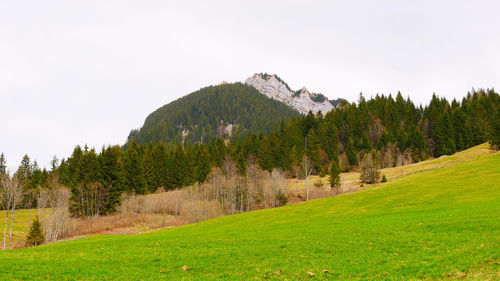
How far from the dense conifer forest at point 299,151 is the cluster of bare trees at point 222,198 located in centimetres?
1098

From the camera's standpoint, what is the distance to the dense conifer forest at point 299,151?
95625 millimetres

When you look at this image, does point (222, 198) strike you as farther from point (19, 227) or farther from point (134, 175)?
point (19, 227)

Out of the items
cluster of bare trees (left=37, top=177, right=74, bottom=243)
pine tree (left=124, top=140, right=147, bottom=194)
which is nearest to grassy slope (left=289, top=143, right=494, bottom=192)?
pine tree (left=124, top=140, right=147, bottom=194)

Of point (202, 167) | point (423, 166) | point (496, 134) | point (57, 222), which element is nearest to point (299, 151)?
point (202, 167)

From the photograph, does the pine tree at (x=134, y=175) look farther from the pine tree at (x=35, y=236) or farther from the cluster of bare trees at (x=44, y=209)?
the pine tree at (x=35, y=236)

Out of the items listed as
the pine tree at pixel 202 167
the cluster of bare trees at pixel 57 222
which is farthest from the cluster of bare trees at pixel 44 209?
the pine tree at pixel 202 167

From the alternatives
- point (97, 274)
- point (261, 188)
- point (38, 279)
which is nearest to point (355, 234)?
point (97, 274)

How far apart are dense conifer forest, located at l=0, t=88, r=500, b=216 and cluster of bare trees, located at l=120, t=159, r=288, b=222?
36.0ft

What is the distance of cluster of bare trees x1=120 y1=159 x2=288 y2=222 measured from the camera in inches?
3369

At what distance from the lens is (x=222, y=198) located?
93.6 meters

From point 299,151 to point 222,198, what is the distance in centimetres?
4912

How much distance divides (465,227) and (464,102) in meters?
157

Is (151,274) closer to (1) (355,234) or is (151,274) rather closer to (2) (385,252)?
(2) (385,252)

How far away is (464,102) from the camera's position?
5851 inches
